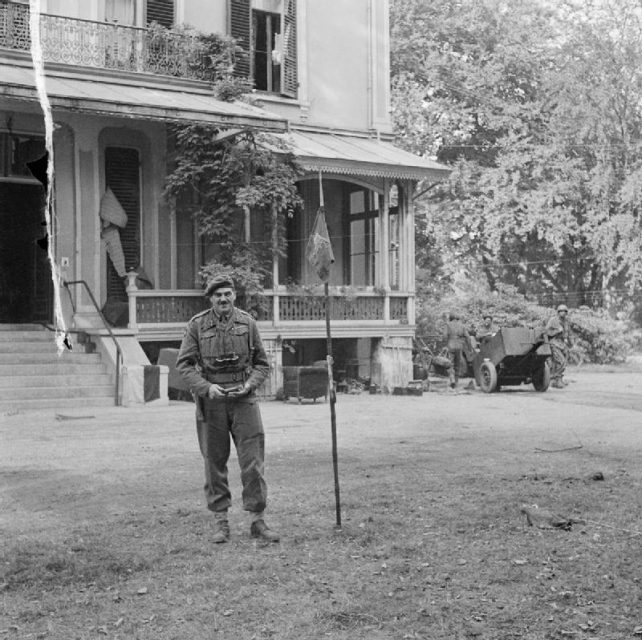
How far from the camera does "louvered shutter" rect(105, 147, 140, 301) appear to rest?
17.7 metres

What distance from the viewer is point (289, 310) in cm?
1820

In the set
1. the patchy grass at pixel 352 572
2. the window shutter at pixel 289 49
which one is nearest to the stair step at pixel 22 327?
the window shutter at pixel 289 49

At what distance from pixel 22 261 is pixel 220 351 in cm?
1146

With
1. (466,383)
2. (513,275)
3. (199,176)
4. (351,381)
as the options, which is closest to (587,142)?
(513,275)

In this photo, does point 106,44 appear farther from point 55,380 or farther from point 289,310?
point 55,380

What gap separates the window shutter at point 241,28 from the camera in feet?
62.3

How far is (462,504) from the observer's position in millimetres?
7605

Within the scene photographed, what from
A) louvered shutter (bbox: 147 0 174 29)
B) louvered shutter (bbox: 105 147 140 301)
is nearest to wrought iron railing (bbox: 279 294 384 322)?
louvered shutter (bbox: 105 147 140 301)

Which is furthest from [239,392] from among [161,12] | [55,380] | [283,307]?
[161,12]

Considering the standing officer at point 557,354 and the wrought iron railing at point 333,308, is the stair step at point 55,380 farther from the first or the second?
the standing officer at point 557,354

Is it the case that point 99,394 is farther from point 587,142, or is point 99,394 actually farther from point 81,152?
point 587,142

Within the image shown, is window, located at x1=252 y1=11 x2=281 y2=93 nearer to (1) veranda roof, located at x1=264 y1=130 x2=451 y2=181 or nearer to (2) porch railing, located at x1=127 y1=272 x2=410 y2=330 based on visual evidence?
(1) veranda roof, located at x1=264 y1=130 x2=451 y2=181

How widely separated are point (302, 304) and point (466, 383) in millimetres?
4657

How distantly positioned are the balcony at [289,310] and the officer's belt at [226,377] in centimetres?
991
